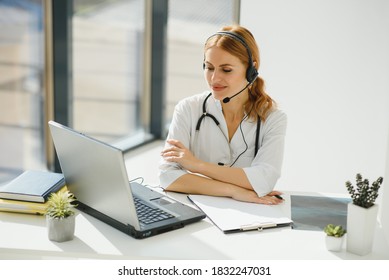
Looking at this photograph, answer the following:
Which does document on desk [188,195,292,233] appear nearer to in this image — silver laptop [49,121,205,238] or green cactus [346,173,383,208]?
silver laptop [49,121,205,238]

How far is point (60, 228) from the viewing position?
1552 mm

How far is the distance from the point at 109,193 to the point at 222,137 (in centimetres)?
79

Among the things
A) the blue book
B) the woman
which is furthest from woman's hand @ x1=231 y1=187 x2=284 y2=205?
the blue book

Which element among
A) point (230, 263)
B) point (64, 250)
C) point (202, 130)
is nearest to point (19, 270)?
point (64, 250)

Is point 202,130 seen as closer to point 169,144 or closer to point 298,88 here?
point 169,144

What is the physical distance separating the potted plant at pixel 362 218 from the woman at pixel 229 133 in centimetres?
43

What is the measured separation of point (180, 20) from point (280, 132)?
271 cm

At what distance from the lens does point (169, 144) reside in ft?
6.99

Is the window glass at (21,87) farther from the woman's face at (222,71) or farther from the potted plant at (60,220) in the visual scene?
the potted plant at (60,220)

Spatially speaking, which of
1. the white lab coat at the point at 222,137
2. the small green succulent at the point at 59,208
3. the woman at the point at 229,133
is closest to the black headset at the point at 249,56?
the woman at the point at 229,133

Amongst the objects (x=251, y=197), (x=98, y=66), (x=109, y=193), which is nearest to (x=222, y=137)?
(x=251, y=197)

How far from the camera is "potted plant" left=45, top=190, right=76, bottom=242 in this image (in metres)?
1.55

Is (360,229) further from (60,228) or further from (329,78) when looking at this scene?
(329,78)

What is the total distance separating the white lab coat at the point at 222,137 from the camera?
6.99 ft
